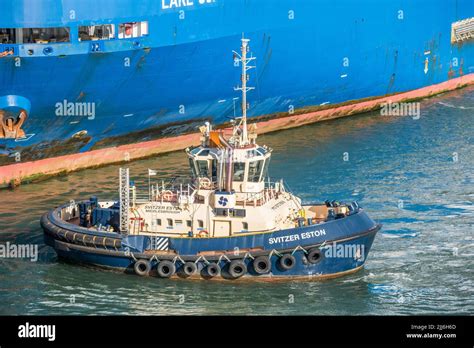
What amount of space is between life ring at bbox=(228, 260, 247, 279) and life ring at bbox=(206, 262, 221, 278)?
0.27m

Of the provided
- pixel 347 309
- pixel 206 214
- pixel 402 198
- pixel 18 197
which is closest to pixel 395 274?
pixel 347 309

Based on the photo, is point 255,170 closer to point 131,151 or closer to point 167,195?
point 167,195

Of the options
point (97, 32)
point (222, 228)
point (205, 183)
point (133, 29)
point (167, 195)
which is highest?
point (133, 29)

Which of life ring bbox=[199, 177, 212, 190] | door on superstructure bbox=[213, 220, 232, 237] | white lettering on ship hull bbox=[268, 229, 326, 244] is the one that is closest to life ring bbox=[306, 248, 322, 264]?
white lettering on ship hull bbox=[268, 229, 326, 244]

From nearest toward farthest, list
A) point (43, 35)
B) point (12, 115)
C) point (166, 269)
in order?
1. point (166, 269)
2. point (12, 115)
3. point (43, 35)

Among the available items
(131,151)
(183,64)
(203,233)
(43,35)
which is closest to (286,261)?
(203,233)

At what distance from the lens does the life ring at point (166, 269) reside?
28172mm

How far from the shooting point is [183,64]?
40.2m

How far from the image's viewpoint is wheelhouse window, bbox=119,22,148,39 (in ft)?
128

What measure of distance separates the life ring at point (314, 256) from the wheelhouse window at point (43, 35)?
42.5 feet

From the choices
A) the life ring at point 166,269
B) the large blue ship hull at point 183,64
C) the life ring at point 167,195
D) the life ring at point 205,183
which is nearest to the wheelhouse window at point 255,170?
the life ring at point 205,183

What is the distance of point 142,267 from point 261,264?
275 cm

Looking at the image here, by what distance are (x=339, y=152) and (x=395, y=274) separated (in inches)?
523

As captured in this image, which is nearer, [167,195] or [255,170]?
[255,170]
